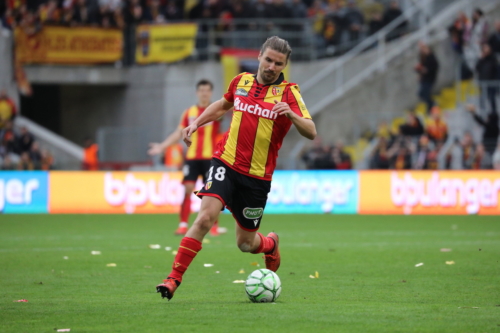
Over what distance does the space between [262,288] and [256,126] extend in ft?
4.62

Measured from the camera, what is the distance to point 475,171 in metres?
18.9

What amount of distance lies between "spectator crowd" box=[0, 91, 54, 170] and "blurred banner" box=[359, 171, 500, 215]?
8875 mm

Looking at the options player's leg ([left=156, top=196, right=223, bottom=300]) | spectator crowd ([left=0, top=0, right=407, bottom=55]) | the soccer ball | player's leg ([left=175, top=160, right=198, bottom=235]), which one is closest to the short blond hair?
player's leg ([left=156, top=196, right=223, bottom=300])

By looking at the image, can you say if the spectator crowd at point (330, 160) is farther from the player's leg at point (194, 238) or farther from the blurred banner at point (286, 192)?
the player's leg at point (194, 238)

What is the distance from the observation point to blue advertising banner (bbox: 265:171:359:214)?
19469mm

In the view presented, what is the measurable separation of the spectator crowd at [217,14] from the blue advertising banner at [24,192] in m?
8.61

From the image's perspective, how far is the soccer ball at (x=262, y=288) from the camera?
6.85 m

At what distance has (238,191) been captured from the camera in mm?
7336

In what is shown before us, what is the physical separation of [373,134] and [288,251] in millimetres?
13012

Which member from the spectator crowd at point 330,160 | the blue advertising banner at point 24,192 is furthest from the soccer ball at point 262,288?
the spectator crowd at point 330,160

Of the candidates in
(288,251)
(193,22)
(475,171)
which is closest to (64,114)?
(193,22)

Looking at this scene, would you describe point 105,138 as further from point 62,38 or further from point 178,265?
point 178,265

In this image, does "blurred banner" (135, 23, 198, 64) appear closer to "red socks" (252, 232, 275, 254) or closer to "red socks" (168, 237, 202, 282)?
"red socks" (252, 232, 275, 254)

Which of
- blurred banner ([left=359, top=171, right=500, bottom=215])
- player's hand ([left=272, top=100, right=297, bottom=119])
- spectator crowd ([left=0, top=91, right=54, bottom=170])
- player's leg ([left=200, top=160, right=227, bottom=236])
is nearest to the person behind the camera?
player's hand ([left=272, top=100, right=297, bottom=119])
